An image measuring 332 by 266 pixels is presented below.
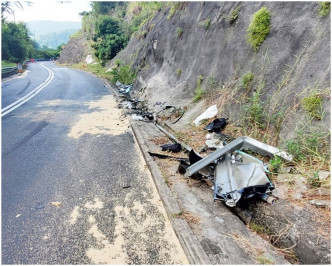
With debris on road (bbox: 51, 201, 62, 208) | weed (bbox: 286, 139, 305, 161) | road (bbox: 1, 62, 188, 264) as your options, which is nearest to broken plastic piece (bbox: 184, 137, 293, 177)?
weed (bbox: 286, 139, 305, 161)

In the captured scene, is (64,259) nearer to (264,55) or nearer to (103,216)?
(103,216)

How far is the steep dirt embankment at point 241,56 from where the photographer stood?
4.29m

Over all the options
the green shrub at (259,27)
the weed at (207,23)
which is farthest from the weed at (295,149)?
the weed at (207,23)

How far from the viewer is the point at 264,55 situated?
5461 millimetres

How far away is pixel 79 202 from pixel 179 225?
157 cm

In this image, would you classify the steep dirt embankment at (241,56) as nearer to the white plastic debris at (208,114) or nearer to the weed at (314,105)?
the weed at (314,105)

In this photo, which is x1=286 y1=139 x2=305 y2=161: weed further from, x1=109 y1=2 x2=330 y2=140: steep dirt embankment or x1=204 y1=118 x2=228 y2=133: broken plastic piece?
x1=204 y1=118 x2=228 y2=133: broken plastic piece

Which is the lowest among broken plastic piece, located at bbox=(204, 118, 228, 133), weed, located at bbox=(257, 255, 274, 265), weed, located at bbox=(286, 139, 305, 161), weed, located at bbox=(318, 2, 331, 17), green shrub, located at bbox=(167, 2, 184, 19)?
weed, located at bbox=(257, 255, 274, 265)

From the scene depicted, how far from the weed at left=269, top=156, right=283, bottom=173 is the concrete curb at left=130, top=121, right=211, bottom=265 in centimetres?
170

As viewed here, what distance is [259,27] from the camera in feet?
18.7

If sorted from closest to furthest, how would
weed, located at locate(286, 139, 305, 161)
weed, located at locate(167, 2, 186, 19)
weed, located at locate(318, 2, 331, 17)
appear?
1. weed, located at locate(286, 139, 305, 161)
2. weed, located at locate(318, 2, 331, 17)
3. weed, located at locate(167, 2, 186, 19)

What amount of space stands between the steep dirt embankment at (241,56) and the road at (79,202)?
2725 millimetres

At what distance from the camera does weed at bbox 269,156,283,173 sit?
3.50 meters

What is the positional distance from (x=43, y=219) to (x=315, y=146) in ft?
13.6
